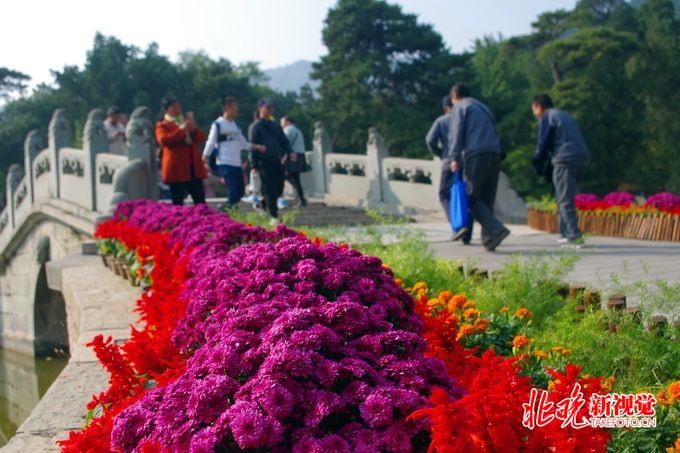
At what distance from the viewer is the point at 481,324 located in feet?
13.1

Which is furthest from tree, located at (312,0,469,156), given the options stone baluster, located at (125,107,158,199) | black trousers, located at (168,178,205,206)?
black trousers, located at (168,178,205,206)

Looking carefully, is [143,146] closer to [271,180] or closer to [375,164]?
[271,180]

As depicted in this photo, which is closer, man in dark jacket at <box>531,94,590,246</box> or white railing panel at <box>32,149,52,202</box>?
man in dark jacket at <box>531,94,590,246</box>

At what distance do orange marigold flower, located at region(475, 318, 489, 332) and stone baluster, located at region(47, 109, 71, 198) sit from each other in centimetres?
1449

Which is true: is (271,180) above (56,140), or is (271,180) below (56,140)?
below

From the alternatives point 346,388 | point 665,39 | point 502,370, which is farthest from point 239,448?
point 665,39

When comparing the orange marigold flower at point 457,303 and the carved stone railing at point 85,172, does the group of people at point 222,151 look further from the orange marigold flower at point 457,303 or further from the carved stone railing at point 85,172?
the orange marigold flower at point 457,303

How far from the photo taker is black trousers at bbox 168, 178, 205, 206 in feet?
34.2

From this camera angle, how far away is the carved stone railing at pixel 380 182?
14.2m

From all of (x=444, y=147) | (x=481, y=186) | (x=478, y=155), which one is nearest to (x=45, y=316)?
(x=444, y=147)

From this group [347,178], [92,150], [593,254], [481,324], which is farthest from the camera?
[347,178]

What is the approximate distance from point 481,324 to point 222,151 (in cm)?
755

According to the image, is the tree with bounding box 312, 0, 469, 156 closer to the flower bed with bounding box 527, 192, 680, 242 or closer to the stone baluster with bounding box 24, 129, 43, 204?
the stone baluster with bounding box 24, 129, 43, 204

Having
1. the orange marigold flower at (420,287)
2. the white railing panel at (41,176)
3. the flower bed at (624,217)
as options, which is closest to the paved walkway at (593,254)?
the flower bed at (624,217)
